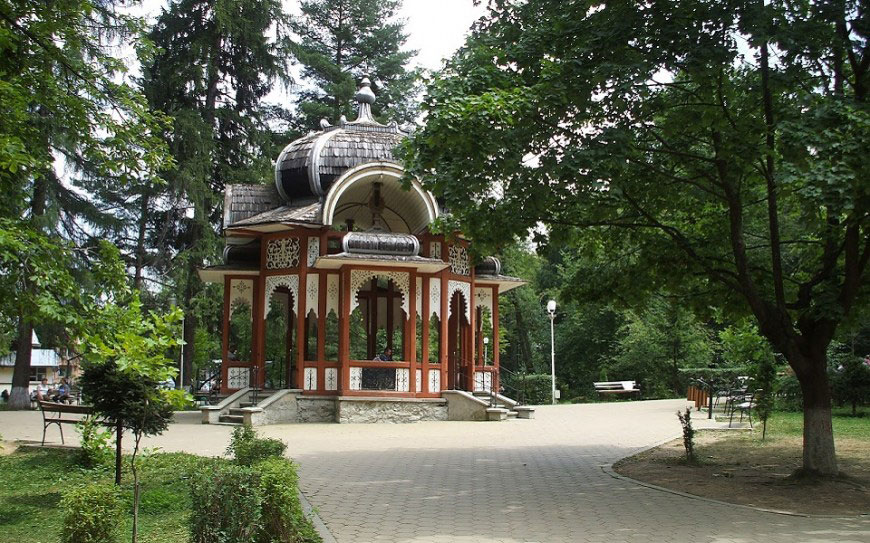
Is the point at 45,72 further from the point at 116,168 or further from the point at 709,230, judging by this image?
the point at 709,230

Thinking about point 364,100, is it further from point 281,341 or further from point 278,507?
point 278,507

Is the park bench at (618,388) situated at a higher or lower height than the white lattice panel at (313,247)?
lower

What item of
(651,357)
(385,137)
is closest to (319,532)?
(385,137)

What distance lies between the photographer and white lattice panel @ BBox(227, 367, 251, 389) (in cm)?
2284

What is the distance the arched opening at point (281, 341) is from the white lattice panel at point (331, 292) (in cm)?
213

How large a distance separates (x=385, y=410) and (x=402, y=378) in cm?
99

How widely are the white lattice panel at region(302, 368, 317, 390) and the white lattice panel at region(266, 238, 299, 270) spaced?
282cm

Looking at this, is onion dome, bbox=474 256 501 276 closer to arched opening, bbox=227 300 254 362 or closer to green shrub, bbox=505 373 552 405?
green shrub, bbox=505 373 552 405

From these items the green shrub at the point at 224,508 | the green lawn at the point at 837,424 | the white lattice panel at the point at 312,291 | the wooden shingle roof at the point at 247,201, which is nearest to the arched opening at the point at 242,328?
the wooden shingle roof at the point at 247,201

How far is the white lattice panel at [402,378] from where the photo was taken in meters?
21.2

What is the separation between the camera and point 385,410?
2080 centimetres

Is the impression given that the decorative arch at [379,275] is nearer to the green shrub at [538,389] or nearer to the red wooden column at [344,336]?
the red wooden column at [344,336]

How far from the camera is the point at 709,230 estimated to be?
12500 millimetres

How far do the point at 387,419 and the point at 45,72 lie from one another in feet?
43.8
